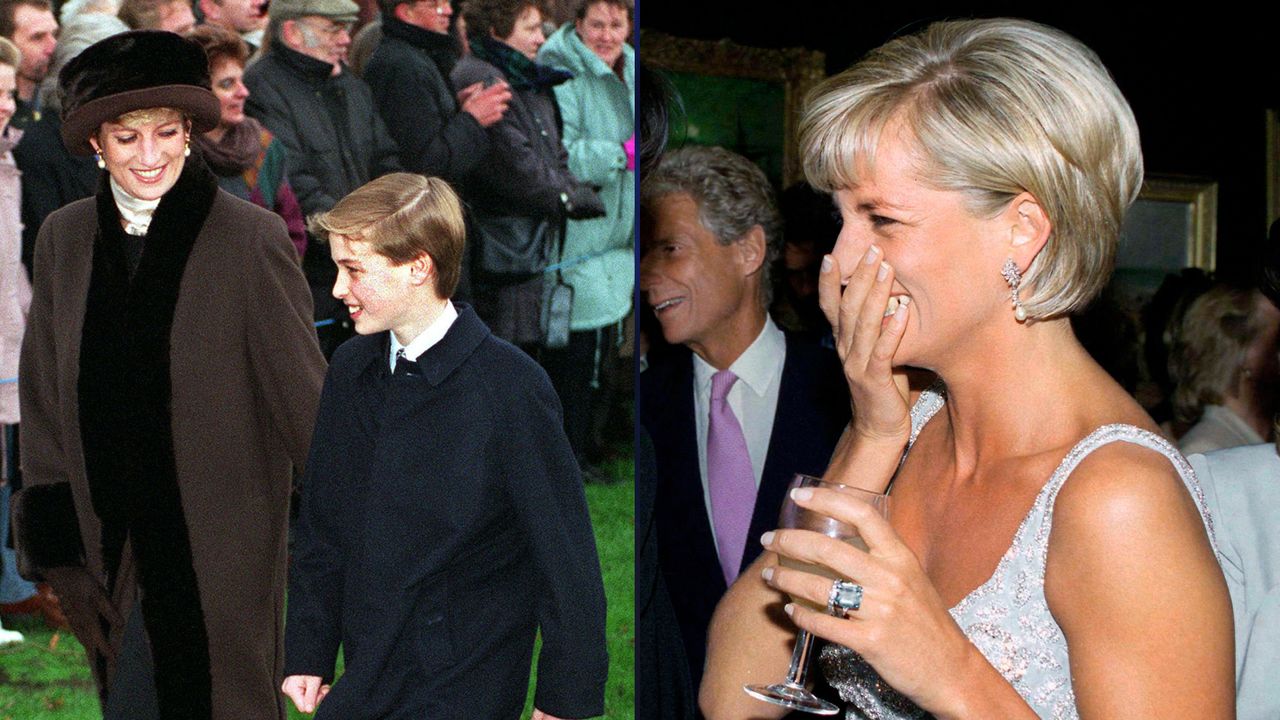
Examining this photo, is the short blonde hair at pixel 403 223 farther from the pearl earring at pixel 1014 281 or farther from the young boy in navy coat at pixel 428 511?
the pearl earring at pixel 1014 281

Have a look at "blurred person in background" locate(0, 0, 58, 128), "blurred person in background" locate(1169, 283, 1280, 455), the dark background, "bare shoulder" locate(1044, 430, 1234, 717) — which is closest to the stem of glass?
"bare shoulder" locate(1044, 430, 1234, 717)

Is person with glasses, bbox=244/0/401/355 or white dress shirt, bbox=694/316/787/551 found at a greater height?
person with glasses, bbox=244/0/401/355

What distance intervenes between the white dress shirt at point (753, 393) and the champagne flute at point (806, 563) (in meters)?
1.56

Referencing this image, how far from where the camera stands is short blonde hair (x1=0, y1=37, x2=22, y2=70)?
75.9 inches

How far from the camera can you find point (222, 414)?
1.99 m

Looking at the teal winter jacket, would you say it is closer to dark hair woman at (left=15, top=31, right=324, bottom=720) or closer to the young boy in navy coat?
the young boy in navy coat

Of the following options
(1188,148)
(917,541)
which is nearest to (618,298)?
(917,541)

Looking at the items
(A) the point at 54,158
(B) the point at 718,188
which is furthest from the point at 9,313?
(B) the point at 718,188

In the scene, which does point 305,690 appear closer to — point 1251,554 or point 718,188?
point 1251,554

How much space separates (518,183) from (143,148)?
0.57 metres

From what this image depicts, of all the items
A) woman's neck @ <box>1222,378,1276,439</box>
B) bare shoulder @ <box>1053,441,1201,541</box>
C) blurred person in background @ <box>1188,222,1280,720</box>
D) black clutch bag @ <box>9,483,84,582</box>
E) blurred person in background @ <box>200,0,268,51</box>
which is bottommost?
woman's neck @ <box>1222,378,1276,439</box>

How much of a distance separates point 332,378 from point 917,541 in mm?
936

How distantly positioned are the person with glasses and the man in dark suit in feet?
3.84

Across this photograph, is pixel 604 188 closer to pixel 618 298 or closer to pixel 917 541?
pixel 618 298
